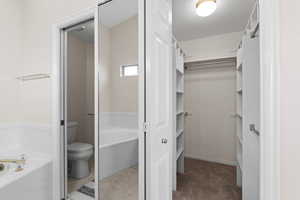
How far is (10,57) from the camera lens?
1873 mm

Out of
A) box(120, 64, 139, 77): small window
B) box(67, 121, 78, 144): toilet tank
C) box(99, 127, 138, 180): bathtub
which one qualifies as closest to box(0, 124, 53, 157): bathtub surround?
box(67, 121, 78, 144): toilet tank

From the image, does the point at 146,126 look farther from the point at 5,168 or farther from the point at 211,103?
the point at 211,103

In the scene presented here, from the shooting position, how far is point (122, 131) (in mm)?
1279

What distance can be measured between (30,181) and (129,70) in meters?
1.51

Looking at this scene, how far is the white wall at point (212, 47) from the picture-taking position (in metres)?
2.78

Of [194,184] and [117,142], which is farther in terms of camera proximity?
[194,184]

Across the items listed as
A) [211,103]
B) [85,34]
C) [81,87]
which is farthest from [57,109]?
[211,103]

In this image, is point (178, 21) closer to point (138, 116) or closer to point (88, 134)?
point (138, 116)

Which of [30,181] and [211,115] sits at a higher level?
[211,115]
